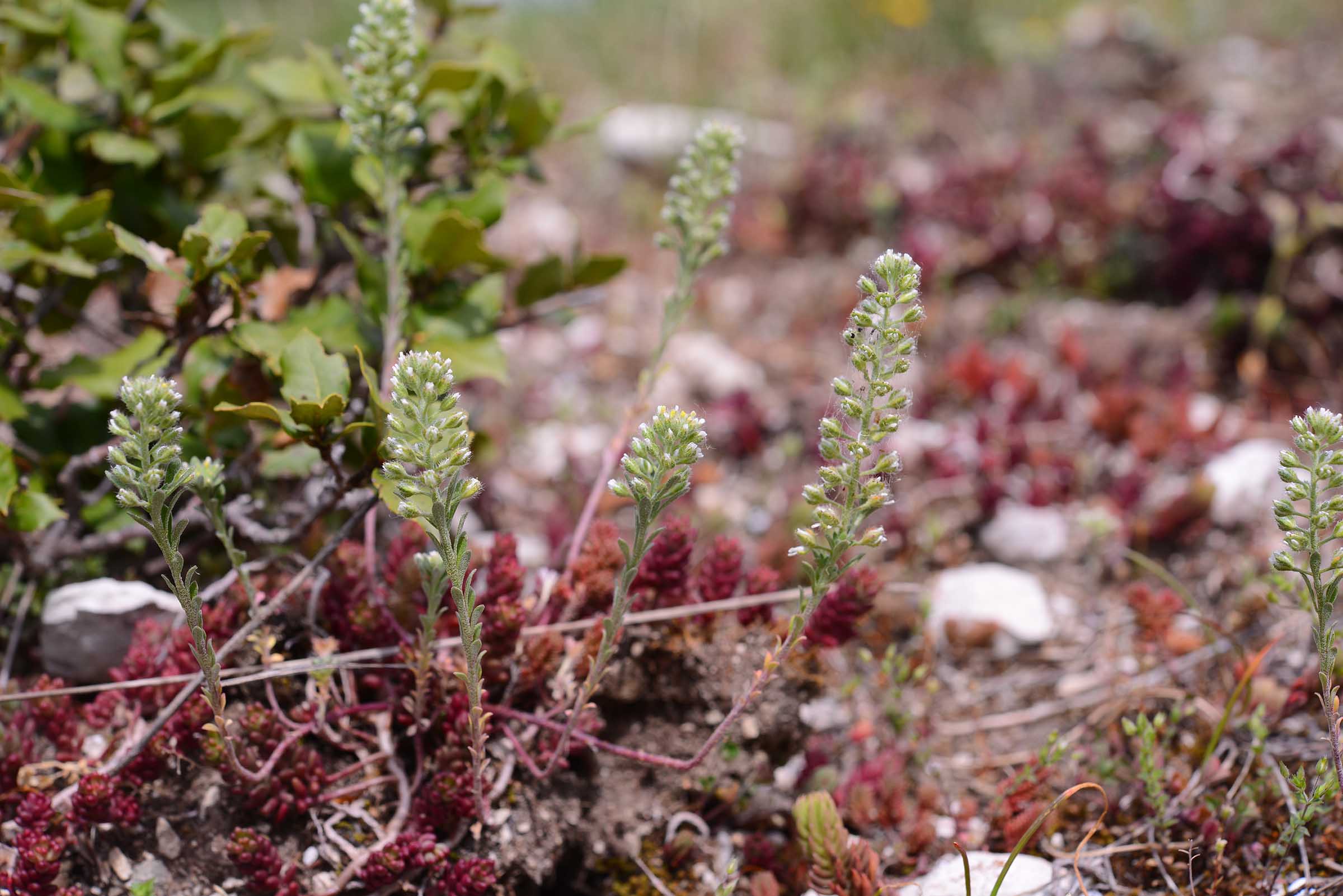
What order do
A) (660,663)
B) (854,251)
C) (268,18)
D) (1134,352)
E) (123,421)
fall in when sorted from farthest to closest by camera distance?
(268,18)
(854,251)
(1134,352)
(660,663)
(123,421)

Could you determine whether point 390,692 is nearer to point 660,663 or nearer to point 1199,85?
point 660,663

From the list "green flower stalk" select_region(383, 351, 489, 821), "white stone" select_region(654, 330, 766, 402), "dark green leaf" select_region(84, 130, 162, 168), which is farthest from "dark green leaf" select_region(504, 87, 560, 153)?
"white stone" select_region(654, 330, 766, 402)

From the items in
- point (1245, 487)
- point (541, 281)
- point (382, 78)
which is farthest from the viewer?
point (1245, 487)

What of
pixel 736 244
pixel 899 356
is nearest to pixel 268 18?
pixel 736 244

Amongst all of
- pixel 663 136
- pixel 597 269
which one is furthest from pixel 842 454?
pixel 663 136

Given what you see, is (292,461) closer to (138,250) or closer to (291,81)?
(138,250)

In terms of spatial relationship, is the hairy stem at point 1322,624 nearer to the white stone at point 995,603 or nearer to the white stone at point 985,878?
the white stone at point 985,878

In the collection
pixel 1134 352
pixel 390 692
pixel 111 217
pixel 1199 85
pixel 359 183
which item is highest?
pixel 1199 85

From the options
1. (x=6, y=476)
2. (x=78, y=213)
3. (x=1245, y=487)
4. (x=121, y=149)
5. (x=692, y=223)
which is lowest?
(x=1245, y=487)
